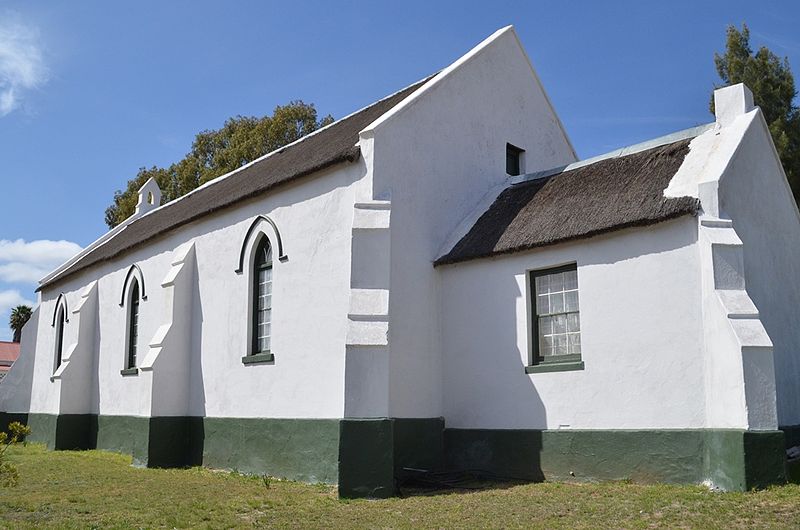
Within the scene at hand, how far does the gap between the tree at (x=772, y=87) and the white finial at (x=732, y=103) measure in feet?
45.3

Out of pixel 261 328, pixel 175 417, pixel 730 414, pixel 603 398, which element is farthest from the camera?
pixel 175 417

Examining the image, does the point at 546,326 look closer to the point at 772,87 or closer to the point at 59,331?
the point at 772,87

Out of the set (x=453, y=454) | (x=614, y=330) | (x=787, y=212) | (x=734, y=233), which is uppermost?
(x=787, y=212)

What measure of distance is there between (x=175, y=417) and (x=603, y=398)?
10092mm

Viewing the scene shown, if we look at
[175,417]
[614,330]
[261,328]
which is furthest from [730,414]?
[175,417]

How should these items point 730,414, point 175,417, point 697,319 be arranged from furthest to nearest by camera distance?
point 175,417, point 697,319, point 730,414

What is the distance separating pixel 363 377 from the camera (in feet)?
41.0

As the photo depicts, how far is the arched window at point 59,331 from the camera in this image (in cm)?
2780

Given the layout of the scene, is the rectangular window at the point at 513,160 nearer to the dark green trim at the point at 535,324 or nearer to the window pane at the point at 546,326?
the dark green trim at the point at 535,324

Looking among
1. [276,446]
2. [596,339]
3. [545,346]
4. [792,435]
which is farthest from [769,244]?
[276,446]

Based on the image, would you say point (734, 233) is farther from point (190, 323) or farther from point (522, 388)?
point (190, 323)

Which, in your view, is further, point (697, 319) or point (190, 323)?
point (190, 323)

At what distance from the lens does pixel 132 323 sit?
22203 millimetres

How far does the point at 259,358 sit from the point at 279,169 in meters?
4.73
